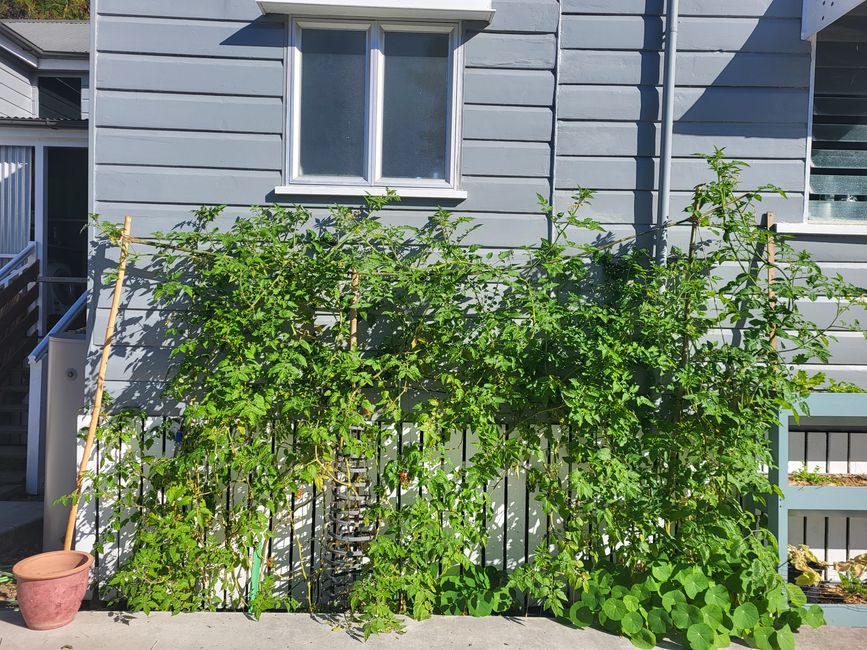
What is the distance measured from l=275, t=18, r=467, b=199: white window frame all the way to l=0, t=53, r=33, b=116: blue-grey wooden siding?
21.9 ft

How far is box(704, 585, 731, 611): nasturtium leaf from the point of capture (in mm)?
3848

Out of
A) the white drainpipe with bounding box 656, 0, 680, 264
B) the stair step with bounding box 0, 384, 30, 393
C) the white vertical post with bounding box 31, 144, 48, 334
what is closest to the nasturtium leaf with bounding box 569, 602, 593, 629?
the white drainpipe with bounding box 656, 0, 680, 264

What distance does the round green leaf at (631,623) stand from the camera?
3852 mm

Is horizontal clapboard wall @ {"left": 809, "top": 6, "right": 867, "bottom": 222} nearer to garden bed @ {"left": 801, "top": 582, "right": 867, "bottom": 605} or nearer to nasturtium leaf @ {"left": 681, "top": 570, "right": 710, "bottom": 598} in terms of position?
garden bed @ {"left": 801, "top": 582, "right": 867, "bottom": 605}

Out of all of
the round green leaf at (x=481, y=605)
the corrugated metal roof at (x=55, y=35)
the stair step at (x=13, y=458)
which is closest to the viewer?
the round green leaf at (x=481, y=605)

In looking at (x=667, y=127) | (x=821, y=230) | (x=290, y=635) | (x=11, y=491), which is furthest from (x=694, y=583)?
(x=11, y=491)

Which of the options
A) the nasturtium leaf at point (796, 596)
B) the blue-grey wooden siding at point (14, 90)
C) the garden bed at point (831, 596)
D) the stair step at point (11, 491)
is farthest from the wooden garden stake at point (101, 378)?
the blue-grey wooden siding at point (14, 90)

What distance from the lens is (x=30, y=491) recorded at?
242 inches

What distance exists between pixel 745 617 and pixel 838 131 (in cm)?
340

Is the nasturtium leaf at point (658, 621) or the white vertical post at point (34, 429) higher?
the white vertical post at point (34, 429)

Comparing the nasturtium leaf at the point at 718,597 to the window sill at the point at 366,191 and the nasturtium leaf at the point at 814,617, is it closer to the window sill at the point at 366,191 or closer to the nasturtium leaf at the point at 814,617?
the nasturtium leaf at the point at 814,617

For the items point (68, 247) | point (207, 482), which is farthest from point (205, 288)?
point (68, 247)

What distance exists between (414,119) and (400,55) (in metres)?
0.45

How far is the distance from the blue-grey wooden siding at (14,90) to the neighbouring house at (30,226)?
0.04 feet
